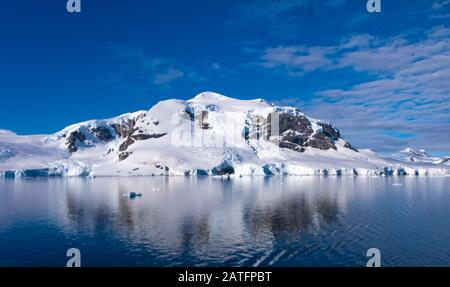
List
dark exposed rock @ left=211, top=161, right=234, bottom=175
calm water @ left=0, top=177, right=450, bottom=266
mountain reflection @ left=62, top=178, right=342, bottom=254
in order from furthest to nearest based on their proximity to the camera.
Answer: dark exposed rock @ left=211, top=161, right=234, bottom=175 → mountain reflection @ left=62, top=178, right=342, bottom=254 → calm water @ left=0, top=177, right=450, bottom=266

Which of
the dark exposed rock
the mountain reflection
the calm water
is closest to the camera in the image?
the calm water

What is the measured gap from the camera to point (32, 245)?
3319 cm

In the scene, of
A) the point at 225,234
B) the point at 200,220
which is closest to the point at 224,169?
the point at 200,220

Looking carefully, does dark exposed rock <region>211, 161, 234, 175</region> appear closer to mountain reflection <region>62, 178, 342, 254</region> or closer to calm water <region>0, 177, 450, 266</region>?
mountain reflection <region>62, 178, 342, 254</region>

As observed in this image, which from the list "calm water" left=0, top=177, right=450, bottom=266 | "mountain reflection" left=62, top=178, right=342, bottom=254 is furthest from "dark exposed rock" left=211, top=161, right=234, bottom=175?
"calm water" left=0, top=177, right=450, bottom=266

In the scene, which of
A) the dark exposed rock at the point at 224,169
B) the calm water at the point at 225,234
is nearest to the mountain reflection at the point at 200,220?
the calm water at the point at 225,234

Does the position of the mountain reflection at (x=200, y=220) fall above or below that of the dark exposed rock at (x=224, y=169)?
below

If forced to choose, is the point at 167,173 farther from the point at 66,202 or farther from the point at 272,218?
the point at 272,218

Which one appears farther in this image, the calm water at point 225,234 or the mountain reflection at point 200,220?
the mountain reflection at point 200,220

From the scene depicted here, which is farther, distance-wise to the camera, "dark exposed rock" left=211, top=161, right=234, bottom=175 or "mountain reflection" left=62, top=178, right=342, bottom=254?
"dark exposed rock" left=211, top=161, right=234, bottom=175

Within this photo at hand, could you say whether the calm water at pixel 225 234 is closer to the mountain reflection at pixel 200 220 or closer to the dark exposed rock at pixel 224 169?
the mountain reflection at pixel 200 220

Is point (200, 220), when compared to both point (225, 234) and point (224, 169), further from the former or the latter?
point (224, 169)
